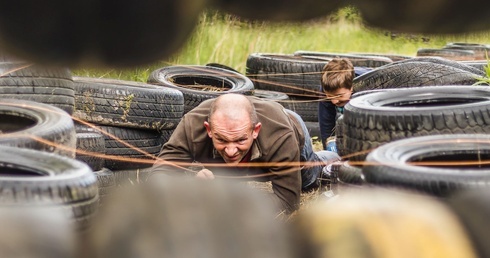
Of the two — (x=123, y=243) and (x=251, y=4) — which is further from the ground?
(x=251, y=4)

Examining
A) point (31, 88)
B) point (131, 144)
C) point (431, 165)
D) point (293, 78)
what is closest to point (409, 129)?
point (431, 165)

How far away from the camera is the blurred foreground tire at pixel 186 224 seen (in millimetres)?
1587

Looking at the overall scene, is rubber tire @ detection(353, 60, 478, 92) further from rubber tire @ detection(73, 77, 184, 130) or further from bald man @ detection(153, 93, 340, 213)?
bald man @ detection(153, 93, 340, 213)

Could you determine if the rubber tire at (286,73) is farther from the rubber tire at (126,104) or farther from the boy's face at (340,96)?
the rubber tire at (126,104)

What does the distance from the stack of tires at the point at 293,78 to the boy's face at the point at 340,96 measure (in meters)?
1.50

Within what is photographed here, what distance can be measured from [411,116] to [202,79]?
423cm

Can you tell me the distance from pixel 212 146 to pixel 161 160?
0.77 feet

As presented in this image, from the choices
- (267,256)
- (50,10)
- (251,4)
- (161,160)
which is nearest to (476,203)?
(267,256)

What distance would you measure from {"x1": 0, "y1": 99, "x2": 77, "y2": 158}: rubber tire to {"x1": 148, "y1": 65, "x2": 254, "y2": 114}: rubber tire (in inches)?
122

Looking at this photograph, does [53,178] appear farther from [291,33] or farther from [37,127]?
[291,33]

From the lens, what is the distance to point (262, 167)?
15.0ft

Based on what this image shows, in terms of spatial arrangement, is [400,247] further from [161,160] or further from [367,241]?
[161,160]

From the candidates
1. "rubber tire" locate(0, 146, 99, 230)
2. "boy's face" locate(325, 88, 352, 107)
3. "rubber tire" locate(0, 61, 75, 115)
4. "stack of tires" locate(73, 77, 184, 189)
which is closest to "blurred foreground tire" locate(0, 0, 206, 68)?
"rubber tire" locate(0, 146, 99, 230)

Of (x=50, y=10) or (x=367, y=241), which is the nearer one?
(x=50, y=10)
